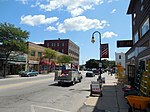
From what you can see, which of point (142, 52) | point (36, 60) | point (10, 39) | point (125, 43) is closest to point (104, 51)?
point (142, 52)

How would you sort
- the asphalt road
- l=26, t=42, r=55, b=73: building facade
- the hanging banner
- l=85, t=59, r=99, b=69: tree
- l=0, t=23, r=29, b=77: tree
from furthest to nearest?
l=85, t=59, r=99, b=69: tree
l=26, t=42, r=55, b=73: building facade
l=0, t=23, r=29, b=77: tree
the hanging banner
the asphalt road

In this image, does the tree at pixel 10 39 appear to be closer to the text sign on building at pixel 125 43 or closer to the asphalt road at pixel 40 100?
the text sign on building at pixel 125 43

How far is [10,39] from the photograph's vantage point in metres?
41.7

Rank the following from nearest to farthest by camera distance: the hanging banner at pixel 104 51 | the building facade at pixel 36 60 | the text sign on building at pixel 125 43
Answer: the hanging banner at pixel 104 51
the text sign on building at pixel 125 43
the building facade at pixel 36 60

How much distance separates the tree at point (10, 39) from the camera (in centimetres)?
4094

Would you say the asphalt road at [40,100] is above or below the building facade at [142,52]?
below

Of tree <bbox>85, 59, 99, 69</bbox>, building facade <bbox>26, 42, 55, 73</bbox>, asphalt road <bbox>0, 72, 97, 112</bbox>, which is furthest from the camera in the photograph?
tree <bbox>85, 59, 99, 69</bbox>

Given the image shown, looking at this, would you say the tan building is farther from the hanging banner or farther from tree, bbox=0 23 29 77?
the hanging banner

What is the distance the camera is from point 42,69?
70938mm

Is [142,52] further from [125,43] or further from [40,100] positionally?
[125,43]

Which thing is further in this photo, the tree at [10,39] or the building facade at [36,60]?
the building facade at [36,60]

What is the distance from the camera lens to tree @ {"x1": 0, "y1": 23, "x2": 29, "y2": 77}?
40938mm

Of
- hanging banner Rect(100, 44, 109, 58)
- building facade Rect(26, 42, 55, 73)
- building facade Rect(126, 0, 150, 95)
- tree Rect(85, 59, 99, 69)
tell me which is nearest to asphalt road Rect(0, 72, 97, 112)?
building facade Rect(126, 0, 150, 95)

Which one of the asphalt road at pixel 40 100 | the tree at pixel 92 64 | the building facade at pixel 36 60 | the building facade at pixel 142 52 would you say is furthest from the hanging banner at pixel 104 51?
the tree at pixel 92 64
